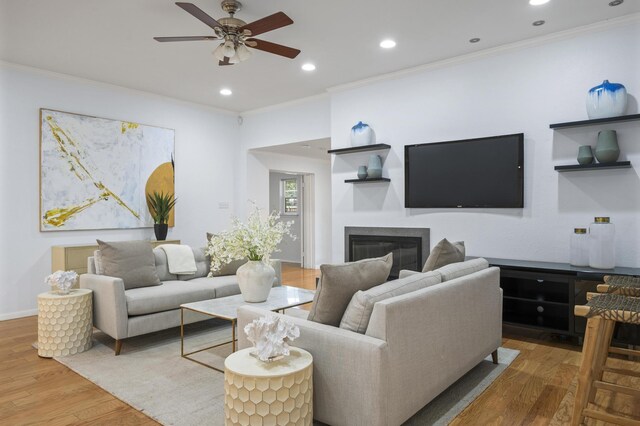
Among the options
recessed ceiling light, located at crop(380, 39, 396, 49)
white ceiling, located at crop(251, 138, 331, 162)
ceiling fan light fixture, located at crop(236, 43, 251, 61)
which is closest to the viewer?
ceiling fan light fixture, located at crop(236, 43, 251, 61)

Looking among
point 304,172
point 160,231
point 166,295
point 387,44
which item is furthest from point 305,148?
point 166,295

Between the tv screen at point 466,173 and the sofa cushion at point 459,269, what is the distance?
1419 millimetres

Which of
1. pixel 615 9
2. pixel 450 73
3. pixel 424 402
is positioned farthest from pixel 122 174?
pixel 615 9

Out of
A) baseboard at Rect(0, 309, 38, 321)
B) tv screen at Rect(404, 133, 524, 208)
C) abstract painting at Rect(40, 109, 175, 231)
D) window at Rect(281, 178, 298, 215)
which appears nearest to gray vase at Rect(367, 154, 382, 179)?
tv screen at Rect(404, 133, 524, 208)

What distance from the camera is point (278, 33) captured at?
12.8ft

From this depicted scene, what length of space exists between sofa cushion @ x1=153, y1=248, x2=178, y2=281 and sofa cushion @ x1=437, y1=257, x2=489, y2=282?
9.30 feet

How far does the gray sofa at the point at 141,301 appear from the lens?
335 cm

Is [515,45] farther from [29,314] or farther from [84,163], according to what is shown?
[29,314]

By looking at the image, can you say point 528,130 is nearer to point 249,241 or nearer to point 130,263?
point 249,241

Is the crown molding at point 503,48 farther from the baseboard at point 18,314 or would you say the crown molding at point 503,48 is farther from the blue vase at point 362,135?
the baseboard at point 18,314

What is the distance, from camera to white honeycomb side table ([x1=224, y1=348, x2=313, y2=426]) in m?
1.75

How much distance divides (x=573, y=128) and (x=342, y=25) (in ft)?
7.66

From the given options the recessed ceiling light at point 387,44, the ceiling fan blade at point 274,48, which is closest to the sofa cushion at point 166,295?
the ceiling fan blade at point 274,48

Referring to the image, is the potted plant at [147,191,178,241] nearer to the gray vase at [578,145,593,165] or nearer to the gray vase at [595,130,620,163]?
the gray vase at [578,145,593,165]
